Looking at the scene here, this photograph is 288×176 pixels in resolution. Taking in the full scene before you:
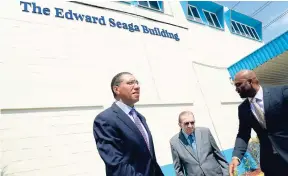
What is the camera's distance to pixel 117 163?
1782 millimetres

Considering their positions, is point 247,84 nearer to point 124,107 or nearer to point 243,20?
point 124,107

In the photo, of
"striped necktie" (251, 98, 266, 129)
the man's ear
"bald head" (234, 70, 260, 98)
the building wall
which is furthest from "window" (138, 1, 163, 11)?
the man's ear

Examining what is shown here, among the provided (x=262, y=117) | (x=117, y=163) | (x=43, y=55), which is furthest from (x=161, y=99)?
Answer: (x=117, y=163)

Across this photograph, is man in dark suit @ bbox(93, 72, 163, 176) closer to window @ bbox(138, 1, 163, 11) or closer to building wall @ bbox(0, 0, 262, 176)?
building wall @ bbox(0, 0, 262, 176)

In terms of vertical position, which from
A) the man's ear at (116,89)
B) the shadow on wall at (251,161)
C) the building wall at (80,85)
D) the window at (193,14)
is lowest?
the shadow on wall at (251,161)

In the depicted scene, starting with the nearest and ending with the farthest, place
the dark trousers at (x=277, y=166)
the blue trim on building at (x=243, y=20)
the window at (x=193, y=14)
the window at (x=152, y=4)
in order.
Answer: the dark trousers at (x=277, y=166) < the window at (x=152, y=4) < the window at (x=193, y=14) < the blue trim on building at (x=243, y=20)

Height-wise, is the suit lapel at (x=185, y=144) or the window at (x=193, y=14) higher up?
the window at (x=193, y=14)

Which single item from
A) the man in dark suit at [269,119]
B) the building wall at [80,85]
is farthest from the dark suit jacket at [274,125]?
the building wall at [80,85]

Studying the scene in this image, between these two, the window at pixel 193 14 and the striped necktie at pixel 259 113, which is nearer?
the striped necktie at pixel 259 113

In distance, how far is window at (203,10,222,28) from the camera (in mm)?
13798

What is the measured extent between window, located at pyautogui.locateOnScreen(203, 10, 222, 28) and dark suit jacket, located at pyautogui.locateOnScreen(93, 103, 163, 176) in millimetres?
12823

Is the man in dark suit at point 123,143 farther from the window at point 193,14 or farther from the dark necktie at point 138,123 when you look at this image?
the window at point 193,14

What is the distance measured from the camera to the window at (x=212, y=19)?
13.8 metres

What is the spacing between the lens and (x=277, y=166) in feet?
8.30
